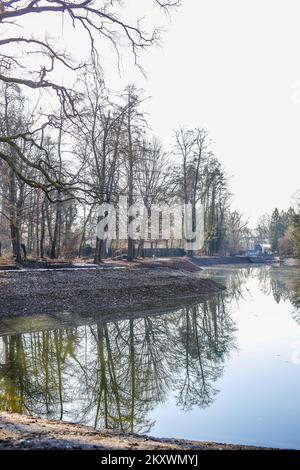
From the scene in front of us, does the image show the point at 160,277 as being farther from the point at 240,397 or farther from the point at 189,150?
the point at 189,150

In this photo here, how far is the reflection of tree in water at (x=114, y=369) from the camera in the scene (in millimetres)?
7148

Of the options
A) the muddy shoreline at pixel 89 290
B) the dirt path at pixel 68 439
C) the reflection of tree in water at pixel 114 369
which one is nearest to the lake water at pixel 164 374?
the reflection of tree in water at pixel 114 369

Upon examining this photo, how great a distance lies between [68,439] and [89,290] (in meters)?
14.0

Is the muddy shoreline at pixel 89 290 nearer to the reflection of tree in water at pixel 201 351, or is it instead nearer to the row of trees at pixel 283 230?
the reflection of tree in water at pixel 201 351

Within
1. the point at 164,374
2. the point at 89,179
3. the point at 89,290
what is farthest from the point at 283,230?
the point at 164,374

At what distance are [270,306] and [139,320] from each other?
713 centimetres

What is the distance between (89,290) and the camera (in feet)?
60.5

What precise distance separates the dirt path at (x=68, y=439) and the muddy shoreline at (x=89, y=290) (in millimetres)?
9396

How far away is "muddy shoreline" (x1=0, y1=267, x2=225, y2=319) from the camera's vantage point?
15.7 meters

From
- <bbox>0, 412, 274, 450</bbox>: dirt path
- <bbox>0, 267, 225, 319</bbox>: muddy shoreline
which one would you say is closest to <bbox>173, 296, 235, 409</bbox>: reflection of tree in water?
<bbox>0, 412, 274, 450</bbox>: dirt path

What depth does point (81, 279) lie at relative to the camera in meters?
19.7

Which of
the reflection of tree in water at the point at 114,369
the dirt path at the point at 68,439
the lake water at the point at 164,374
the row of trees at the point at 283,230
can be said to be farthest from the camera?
the row of trees at the point at 283,230

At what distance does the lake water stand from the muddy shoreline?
4.15 feet

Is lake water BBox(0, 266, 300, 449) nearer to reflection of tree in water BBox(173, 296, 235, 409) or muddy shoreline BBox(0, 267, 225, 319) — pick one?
reflection of tree in water BBox(173, 296, 235, 409)
